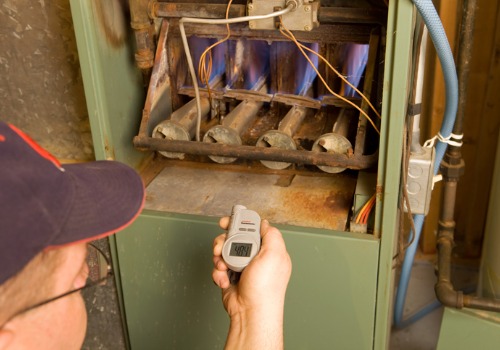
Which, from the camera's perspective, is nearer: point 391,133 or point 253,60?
point 391,133

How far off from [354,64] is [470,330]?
80cm

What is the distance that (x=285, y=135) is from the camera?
1.36m

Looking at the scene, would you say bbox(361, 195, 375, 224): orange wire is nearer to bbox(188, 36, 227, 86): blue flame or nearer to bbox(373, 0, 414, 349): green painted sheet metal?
bbox(373, 0, 414, 349): green painted sheet metal

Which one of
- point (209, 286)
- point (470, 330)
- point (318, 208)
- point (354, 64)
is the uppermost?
point (354, 64)

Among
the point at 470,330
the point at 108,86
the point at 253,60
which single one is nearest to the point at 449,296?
the point at 470,330

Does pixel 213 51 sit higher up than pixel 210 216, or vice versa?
pixel 213 51

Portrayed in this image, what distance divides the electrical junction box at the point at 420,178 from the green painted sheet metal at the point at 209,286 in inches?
6.0

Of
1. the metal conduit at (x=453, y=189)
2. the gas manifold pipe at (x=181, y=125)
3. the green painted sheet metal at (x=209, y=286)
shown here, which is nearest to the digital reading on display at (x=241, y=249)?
the green painted sheet metal at (x=209, y=286)

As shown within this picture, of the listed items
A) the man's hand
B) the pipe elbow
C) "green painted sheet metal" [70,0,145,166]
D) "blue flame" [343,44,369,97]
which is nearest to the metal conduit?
the pipe elbow

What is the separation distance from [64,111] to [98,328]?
1.99ft

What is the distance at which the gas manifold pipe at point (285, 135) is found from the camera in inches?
53.4

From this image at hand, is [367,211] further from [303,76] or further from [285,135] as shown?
[303,76]

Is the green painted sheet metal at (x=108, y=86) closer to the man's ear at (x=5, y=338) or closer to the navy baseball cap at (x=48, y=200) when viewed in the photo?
the navy baseball cap at (x=48, y=200)

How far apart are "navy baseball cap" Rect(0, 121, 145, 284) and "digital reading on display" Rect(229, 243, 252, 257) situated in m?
0.29
